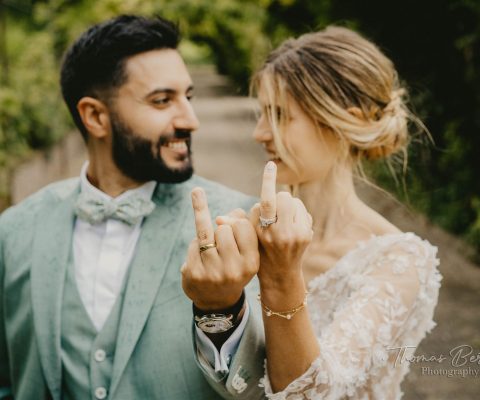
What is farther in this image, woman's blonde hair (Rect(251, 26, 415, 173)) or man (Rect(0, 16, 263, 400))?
woman's blonde hair (Rect(251, 26, 415, 173))

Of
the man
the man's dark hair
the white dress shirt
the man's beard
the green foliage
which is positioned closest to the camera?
the man

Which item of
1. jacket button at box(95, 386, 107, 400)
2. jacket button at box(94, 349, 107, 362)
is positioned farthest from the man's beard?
Result: jacket button at box(95, 386, 107, 400)

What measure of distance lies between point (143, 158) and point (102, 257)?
414 millimetres

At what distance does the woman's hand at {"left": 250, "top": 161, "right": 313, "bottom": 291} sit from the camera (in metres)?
1.34

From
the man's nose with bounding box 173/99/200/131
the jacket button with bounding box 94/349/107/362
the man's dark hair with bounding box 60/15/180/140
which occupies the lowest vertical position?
the jacket button with bounding box 94/349/107/362

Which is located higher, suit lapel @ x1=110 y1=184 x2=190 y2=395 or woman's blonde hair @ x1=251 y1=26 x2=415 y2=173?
woman's blonde hair @ x1=251 y1=26 x2=415 y2=173

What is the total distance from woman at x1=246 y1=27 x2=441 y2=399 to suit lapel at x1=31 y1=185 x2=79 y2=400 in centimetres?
79

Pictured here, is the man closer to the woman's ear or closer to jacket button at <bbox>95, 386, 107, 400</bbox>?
jacket button at <bbox>95, 386, 107, 400</bbox>

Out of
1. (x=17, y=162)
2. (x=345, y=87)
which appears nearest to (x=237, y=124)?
(x=17, y=162)

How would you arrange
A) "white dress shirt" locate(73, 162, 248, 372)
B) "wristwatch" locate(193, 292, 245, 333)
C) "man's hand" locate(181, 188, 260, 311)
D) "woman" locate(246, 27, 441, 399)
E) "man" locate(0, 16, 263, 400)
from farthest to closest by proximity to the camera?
"white dress shirt" locate(73, 162, 248, 372)
"man" locate(0, 16, 263, 400)
"woman" locate(246, 27, 441, 399)
"wristwatch" locate(193, 292, 245, 333)
"man's hand" locate(181, 188, 260, 311)

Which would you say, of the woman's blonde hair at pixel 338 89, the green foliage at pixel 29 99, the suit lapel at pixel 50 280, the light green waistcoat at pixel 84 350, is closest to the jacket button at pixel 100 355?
the light green waistcoat at pixel 84 350

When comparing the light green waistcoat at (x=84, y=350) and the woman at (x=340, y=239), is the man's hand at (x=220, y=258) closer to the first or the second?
the woman at (x=340, y=239)

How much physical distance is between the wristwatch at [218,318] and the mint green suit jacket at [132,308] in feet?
0.25

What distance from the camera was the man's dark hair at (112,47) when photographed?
2.25 m
